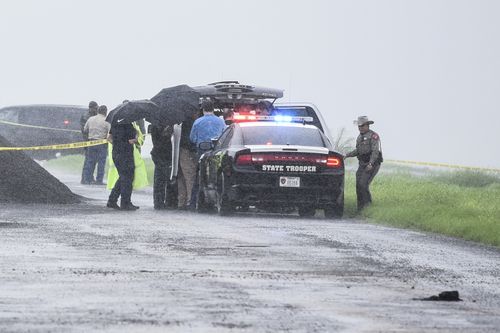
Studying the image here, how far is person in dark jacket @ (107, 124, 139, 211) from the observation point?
24344 mm

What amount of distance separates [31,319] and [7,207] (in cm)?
1400

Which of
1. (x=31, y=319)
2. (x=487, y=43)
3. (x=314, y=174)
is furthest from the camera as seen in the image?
(x=487, y=43)

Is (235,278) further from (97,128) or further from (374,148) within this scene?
(97,128)

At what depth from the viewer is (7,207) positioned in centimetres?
2397

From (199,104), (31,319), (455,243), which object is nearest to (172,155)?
(199,104)

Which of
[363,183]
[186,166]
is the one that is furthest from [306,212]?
[186,166]

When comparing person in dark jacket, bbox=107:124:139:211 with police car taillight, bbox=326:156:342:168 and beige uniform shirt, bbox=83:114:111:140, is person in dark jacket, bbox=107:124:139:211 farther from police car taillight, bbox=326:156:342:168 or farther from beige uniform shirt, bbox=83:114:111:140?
beige uniform shirt, bbox=83:114:111:140

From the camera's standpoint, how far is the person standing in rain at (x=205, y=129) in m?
25.0

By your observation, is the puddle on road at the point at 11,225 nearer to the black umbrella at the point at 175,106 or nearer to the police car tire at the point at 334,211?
the police car tire at the point at 334,211

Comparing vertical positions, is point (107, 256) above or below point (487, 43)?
below

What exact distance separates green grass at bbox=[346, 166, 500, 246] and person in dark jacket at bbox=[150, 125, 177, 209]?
2.77 meters

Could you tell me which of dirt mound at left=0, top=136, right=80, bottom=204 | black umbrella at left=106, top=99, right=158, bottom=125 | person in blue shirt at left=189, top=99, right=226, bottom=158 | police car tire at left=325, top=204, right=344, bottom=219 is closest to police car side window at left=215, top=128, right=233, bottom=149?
person in blue shirt at left=189, top=99, right=226, bottom=158

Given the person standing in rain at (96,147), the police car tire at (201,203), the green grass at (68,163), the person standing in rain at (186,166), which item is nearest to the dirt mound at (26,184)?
the person standing in rain at (186,166)

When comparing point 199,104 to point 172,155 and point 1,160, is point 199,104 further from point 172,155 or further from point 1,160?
point 1,160
